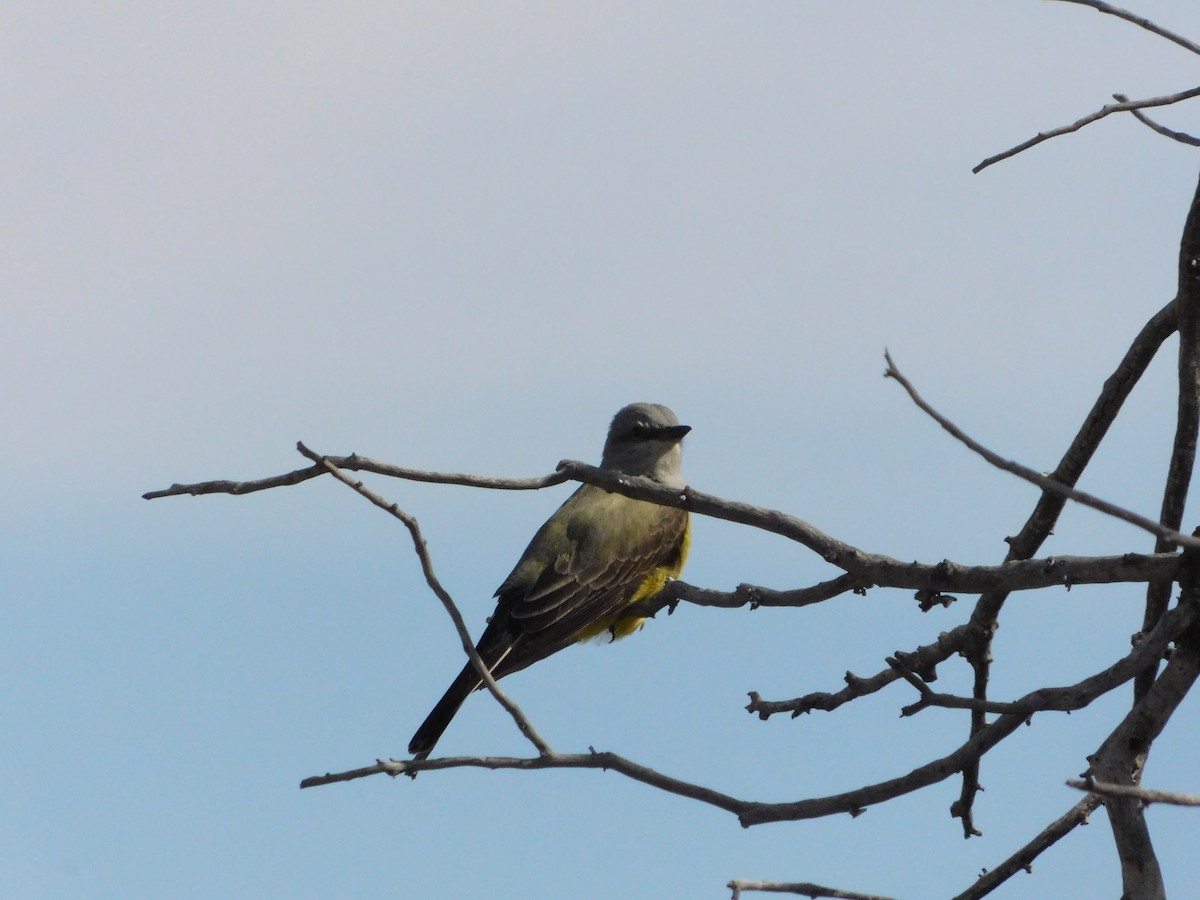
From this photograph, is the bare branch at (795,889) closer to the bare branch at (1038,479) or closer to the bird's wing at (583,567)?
the bare branch at (1038,479)

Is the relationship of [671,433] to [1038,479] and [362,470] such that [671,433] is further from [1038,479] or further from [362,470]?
[1038,479]

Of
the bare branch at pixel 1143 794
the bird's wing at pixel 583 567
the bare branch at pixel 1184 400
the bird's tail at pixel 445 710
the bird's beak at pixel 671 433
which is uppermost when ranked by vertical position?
the bird's beak at pixel 671 433

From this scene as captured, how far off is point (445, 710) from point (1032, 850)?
571 cm

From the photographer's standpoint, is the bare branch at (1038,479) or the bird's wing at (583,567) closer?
the bare branch at (1038,479)

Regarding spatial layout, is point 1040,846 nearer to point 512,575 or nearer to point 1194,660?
point 1194,660

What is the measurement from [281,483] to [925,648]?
3026 mm

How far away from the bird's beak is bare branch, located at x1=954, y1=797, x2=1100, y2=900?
7.66 metres

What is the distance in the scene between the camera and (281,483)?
16.0ft

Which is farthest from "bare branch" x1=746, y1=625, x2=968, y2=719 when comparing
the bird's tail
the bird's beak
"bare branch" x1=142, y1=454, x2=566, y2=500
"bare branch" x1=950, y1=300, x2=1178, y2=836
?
the bird's beak

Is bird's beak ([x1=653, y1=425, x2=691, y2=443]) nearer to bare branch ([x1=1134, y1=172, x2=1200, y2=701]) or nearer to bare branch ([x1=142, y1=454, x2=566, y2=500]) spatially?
bare branch ([x1=1134, y1=172, x2=1200, y2=701])

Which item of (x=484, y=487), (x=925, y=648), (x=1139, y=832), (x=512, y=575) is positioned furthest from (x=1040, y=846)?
(x=512, y=575)

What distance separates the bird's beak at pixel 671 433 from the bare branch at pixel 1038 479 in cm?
937

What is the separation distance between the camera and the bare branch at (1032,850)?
16.9ft

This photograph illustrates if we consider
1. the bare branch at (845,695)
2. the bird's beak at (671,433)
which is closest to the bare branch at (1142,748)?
the bare branch at (845,695)
